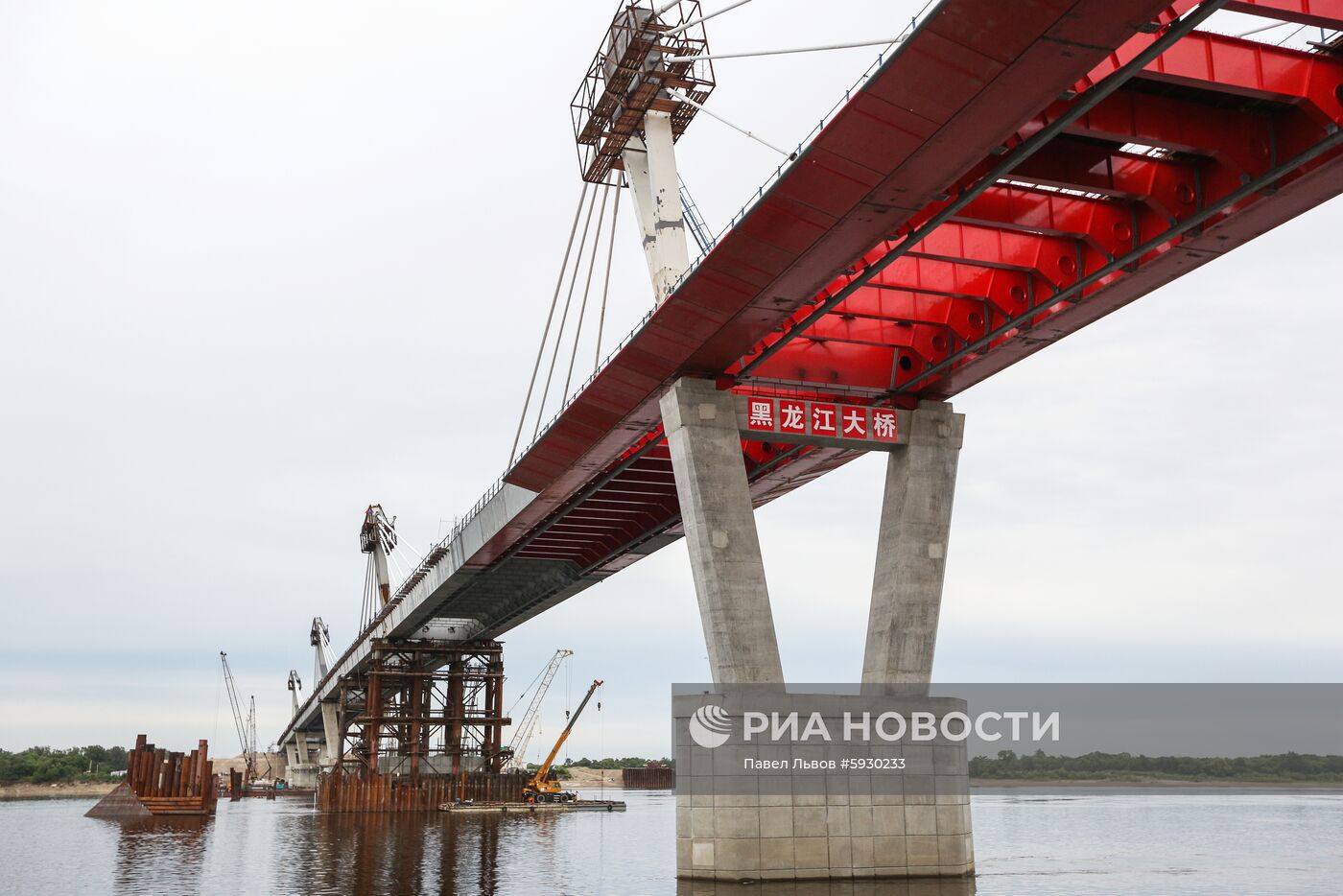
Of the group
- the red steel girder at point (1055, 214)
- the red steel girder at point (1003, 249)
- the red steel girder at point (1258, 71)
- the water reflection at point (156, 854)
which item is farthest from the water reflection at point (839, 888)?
the red steel girder at point (1258, 71)

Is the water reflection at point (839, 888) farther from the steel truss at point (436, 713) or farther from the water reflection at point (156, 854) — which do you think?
the steel truss at point (436, 713)

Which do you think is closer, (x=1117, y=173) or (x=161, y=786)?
(x=1117, y=173)

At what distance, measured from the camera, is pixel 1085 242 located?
30078mm

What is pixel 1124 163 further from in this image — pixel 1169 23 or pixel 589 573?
pixel 589 573

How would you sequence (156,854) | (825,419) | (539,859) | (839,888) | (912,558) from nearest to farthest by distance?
1. (839,888)
2. (912,558)
3. (825,419)
4. (539,859)
5. (156,854)

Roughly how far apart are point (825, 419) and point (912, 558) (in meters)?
5.02

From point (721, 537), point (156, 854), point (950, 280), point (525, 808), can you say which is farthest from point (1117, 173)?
point (525, 808)

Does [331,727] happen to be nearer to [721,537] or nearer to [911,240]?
[721,537]

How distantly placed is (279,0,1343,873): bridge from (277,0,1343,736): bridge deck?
56 millimetres

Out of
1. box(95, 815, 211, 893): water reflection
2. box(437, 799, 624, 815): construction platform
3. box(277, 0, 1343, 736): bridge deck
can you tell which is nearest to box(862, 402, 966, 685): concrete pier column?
box(277, 0, 1343, 736): bridge deck

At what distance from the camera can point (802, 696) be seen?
3209 cm

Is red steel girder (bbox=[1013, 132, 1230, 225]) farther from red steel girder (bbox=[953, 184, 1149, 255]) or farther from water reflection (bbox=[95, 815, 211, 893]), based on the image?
water reflection (bbox=[95, 815, 211, 893])

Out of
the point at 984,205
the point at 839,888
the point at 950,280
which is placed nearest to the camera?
the point at 984,205

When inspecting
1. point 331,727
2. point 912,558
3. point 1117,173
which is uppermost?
point 1117,173
